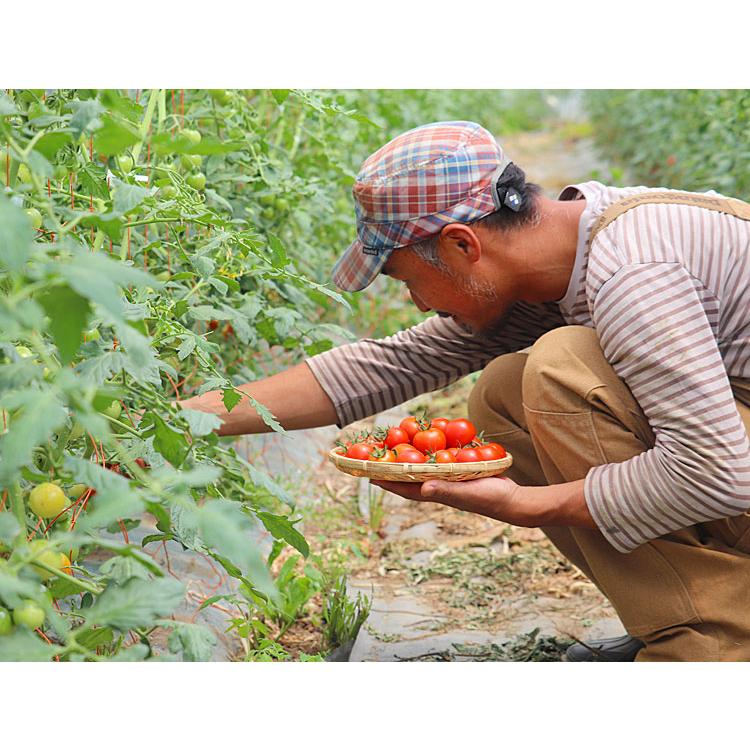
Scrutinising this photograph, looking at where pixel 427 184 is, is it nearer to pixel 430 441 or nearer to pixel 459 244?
pixel 459 244

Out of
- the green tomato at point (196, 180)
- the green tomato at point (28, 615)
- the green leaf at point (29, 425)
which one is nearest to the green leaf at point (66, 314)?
the green leaf at point (29, 425)

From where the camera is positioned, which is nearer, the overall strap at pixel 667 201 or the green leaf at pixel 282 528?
the green leaf at pixel 282 528

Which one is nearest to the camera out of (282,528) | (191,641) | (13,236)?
(13,236)

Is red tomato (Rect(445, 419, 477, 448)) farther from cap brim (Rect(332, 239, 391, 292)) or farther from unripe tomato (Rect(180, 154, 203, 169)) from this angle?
unripe tomato (Rect(180, 154, 203, 169))

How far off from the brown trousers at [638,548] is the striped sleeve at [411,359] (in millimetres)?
327

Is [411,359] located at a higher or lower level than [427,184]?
lower

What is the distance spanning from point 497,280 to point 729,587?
2.21 ft

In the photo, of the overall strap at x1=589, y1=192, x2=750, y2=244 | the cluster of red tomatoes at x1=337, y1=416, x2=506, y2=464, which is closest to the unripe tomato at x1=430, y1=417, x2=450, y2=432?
the cluster of red tomatoes at x1=337, y1=416, x2=506, y2=464

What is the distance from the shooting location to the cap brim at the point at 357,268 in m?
1.92

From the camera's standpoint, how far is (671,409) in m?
1.70

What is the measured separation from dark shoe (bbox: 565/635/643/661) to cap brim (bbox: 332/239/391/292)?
841 mm

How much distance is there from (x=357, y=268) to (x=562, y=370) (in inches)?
16.7

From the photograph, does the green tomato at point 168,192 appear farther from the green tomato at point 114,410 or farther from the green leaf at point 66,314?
the green leaf at point 66,314

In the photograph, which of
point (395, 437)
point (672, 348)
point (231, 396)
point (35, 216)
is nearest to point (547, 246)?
point (672, 348)
